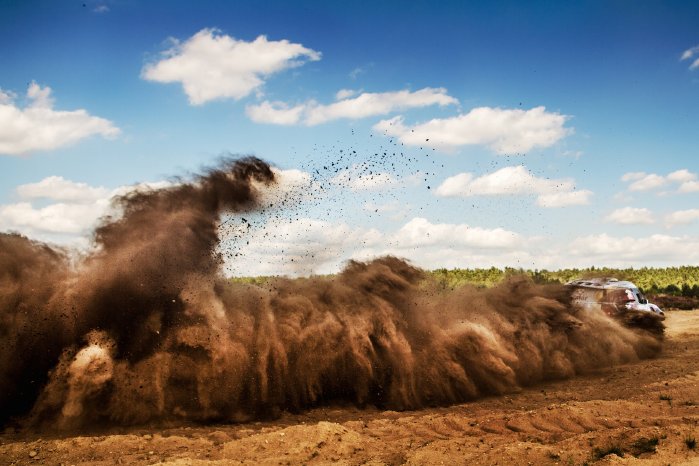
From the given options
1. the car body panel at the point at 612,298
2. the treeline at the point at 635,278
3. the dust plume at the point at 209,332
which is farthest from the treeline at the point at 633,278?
the dust plume at the point at 209,332

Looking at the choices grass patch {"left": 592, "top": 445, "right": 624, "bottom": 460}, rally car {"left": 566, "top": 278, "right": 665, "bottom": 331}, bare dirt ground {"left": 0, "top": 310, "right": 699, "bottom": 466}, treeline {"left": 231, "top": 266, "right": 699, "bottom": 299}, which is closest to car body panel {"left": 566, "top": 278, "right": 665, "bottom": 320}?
rally car {"left": 566, "top": 278, "right": 665, "bottom": 331}

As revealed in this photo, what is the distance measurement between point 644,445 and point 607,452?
661mm

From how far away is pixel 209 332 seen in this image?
991cm

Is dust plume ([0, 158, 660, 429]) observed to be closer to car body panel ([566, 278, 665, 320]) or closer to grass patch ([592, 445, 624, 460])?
grass patch ([592, 445, 624, 460])

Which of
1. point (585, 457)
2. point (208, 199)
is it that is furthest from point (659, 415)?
point (208, 199)

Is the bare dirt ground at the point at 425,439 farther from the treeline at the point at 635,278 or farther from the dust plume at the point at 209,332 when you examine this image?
the treeline at the point at 635,278

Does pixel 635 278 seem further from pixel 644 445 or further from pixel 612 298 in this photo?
pixel 644 445

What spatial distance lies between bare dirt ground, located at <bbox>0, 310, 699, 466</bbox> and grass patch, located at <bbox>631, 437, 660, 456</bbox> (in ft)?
0.05

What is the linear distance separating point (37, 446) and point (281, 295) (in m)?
4.69

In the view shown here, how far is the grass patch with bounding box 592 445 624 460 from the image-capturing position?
25.7 ft

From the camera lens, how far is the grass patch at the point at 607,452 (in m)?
7.85

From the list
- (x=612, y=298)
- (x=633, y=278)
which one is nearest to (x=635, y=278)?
(x=633, y=278)

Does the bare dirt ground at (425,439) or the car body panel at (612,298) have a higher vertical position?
the car body panel at (612,298)

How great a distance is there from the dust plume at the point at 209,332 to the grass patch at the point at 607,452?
371 cm
